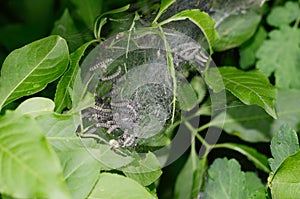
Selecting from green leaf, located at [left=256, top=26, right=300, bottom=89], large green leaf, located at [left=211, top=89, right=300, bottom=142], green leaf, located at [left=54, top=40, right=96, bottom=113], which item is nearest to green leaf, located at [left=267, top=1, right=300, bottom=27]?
green leaf, located at [left=256, top=26, right=300, bottom=89]

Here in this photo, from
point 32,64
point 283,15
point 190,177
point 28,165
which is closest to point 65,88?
point 32,64

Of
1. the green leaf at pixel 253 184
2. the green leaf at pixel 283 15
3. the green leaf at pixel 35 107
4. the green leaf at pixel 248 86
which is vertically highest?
the green leaf at pixel 35 107

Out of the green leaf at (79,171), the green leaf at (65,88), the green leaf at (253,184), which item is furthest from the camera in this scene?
the green leaf at (253,184)

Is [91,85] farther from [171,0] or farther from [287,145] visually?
[287,145]

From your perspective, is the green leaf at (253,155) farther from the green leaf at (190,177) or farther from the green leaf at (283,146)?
the green leaf at (283,146)

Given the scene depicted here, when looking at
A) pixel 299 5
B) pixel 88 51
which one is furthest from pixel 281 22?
pixel 88 51

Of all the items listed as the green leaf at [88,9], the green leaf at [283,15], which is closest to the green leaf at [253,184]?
the green leaf at [283,15]
